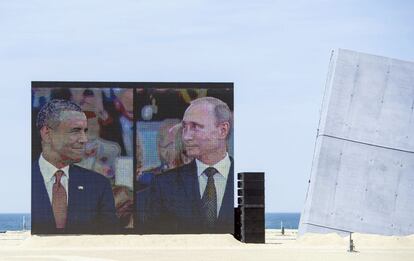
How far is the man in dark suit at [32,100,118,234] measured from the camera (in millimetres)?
55906

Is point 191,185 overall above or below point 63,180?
below

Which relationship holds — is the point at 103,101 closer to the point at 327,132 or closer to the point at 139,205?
the point at 139,205

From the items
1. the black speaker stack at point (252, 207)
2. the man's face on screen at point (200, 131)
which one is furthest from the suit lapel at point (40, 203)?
the black speaker stack at point (252, 207)

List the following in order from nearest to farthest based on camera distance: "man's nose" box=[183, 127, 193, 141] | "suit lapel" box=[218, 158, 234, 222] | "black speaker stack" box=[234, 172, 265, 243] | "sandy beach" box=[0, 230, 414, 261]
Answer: "sandy beach" box=[0, 230, 414, 261] < "man's nose" box=[183, 127, 193, 141] < "suit lapel" box=[218, 158, 234, 222] < "black speaker stack" box=[234, 172, 265, 243]

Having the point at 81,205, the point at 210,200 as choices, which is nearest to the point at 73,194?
the point at 81,205

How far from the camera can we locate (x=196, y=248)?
174 feet

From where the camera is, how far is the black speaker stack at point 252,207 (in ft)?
188

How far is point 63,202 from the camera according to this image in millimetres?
56000

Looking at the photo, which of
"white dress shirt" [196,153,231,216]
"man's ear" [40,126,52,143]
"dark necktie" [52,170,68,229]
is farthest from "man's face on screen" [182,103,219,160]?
"man's ear" [40,126,52,143]

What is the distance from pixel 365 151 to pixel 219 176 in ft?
23.3

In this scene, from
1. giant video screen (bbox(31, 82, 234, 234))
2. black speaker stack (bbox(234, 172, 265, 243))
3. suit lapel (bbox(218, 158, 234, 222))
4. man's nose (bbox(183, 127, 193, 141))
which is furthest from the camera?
black speaker stack (bbox(234, 172, 265, 243))

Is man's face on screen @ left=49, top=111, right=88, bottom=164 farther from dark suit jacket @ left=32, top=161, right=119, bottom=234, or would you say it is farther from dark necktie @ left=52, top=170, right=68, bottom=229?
dark necktie @ left=52, top=170, right=68, bottom=229

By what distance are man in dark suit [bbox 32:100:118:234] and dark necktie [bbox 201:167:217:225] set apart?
4908 mm

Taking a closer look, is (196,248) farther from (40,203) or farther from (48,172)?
(48,172)
